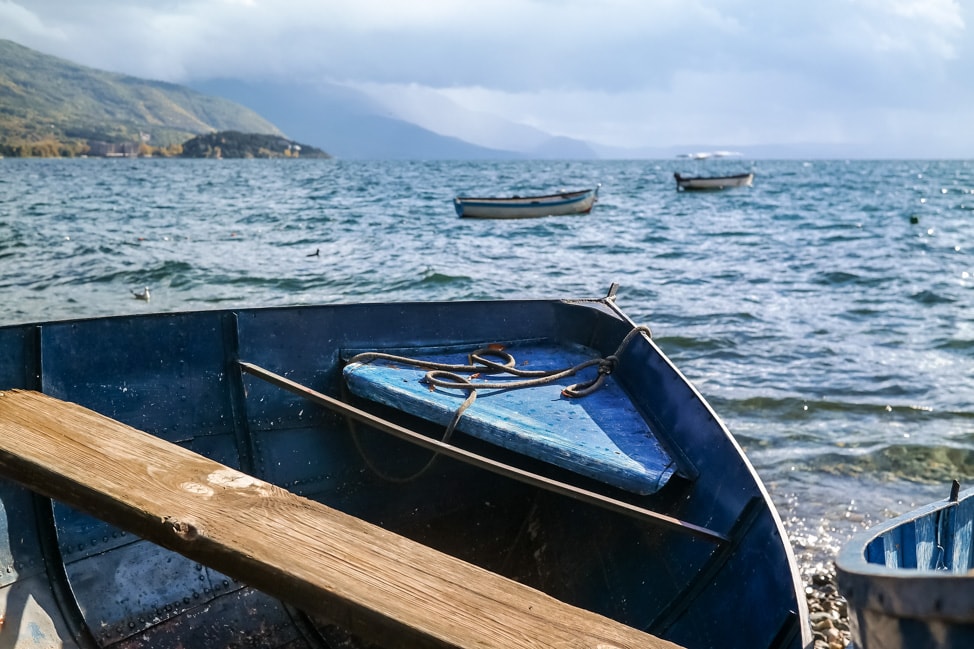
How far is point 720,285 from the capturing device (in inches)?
663

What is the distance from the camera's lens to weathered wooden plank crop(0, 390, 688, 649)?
1.93 meters

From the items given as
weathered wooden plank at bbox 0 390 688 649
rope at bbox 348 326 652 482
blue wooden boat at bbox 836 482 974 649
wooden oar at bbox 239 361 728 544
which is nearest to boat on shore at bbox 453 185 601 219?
rope at bbox 348 326 652 482

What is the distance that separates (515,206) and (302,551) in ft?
95.4

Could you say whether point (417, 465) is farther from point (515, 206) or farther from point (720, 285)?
point (515, 206)

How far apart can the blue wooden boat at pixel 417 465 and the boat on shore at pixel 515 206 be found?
82.4 ft

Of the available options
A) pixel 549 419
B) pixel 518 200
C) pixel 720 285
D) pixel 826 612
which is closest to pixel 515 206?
pixel 518 200

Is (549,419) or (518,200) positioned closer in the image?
(549,419)

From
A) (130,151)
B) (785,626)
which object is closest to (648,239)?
(785,626)

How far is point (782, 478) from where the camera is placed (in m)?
7.20

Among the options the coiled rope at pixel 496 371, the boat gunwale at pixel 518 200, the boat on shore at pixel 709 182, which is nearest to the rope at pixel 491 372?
the coiled rope at pixel 496 371

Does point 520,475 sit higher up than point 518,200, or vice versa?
point 518,200

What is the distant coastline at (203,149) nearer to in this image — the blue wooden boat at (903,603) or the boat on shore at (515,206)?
the boat on shore at (515,206)

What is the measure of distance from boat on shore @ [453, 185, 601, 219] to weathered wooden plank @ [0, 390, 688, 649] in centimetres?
2767

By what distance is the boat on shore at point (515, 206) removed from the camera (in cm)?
3025
